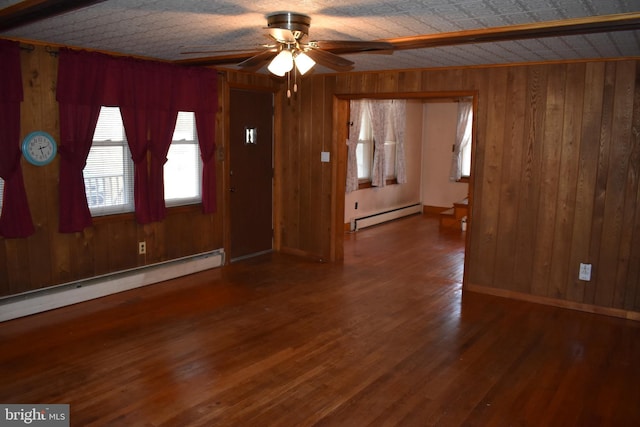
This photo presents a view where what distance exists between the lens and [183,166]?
5484 mm

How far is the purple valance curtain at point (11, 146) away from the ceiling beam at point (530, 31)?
2816 millimetres

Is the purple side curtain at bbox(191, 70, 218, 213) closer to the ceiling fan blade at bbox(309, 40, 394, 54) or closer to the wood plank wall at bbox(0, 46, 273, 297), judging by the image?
the wood plank wall at bbox(0, 46, 273, 297)

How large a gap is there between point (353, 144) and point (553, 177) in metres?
3.48

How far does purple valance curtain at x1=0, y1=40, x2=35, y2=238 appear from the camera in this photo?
3.94 metres

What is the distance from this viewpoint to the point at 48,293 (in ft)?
14.3

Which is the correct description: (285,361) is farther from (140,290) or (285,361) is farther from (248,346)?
(140,290)

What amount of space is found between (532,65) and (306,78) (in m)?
2.56

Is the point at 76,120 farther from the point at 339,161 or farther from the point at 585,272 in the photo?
the point at 585,272

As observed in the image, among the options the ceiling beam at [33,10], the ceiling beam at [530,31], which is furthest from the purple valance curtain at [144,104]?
the ceiling beam at [530,31]

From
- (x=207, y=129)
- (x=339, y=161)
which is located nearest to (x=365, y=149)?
(x=339, y=161)

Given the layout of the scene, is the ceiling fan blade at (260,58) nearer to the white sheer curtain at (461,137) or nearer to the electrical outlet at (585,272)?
the electrical outlet at (585,272)

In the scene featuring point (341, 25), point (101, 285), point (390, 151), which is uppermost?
point (341, 25)

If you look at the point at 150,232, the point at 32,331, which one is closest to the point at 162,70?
the point at 150,232

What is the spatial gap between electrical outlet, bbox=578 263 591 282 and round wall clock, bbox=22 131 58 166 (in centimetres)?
465
